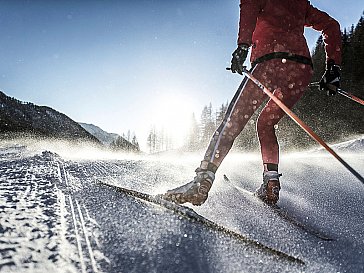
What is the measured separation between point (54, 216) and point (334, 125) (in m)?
42.5

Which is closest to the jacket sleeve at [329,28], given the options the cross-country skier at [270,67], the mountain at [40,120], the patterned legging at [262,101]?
the cross-country skier at [270,67]

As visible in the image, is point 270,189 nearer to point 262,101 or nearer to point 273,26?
point 262,101

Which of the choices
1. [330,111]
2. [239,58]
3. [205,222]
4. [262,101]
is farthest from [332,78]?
[330,111]

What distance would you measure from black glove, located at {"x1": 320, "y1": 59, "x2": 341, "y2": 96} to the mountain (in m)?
79.8

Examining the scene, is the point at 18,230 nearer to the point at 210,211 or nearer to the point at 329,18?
the point at 210,211

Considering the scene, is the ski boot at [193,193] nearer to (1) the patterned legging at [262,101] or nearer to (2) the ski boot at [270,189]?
(1) the patterned legging at [262,101]

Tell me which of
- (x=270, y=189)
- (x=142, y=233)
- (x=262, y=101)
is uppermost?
(x=262, y=101)

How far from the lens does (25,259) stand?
2.65ft

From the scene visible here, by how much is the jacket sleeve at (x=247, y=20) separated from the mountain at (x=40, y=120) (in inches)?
3135

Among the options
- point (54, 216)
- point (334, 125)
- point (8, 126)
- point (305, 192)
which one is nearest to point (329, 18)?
point (305, 192)

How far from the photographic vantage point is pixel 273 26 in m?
2.48

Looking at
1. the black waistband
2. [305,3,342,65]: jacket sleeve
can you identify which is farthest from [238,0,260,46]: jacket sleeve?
[305,3,342,65]: jacket sleeve

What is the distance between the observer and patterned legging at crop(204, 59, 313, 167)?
7.60 ft

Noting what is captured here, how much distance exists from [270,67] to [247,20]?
43 cm
